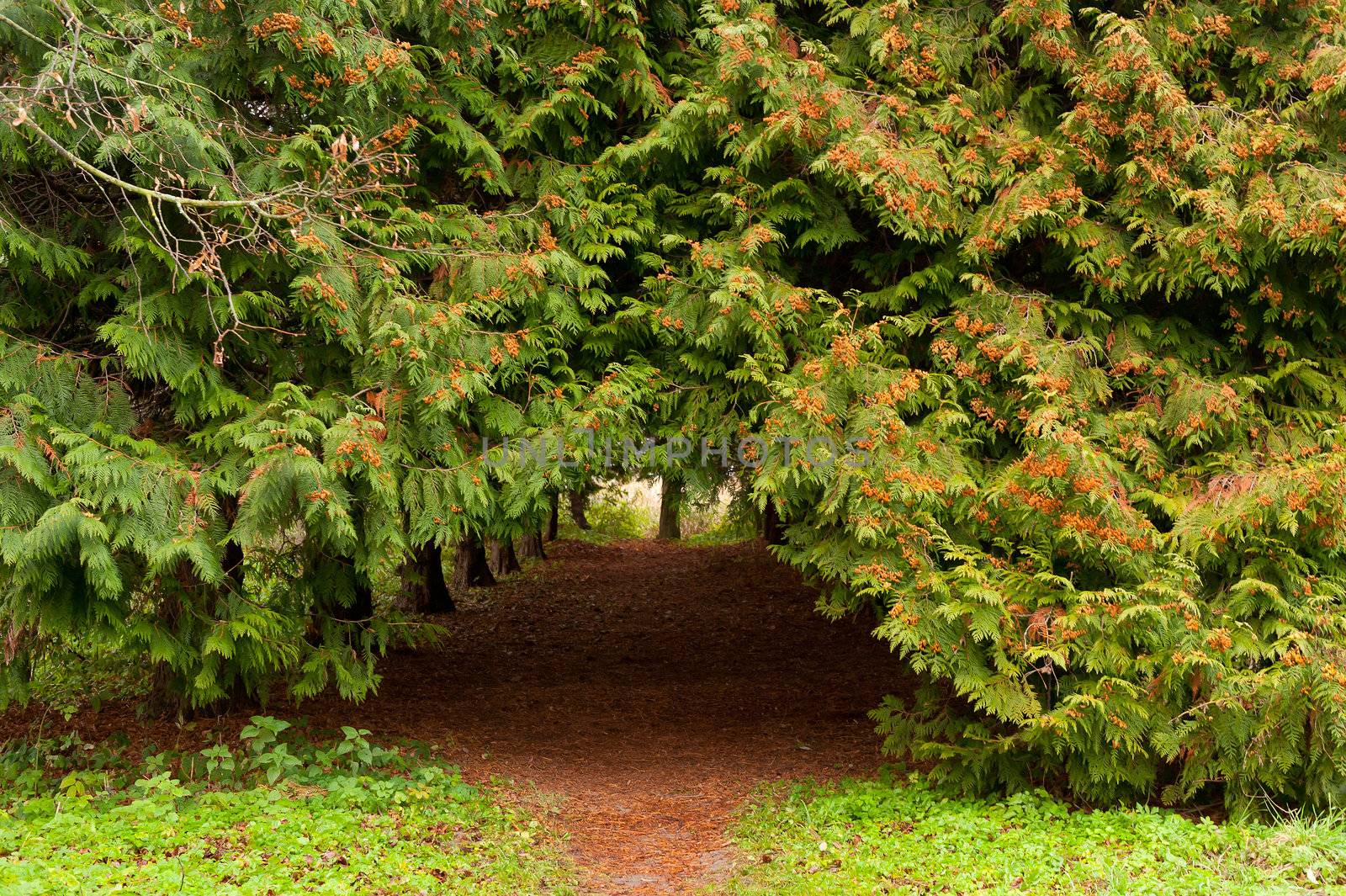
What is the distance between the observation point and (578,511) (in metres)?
18.1

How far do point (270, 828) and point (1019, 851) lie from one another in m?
4.24

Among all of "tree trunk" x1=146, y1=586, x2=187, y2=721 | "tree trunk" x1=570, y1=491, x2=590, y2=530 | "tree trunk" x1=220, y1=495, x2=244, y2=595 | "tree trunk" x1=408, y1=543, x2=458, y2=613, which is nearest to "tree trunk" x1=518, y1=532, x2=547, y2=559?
"tree trunk" x1=570, y1=491, x2=590, y2=530

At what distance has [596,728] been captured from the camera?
8.85 meters

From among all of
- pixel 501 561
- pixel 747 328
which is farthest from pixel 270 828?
pixel 501 561

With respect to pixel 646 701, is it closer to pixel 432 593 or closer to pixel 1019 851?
pixel 432 593

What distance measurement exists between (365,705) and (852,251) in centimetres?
583

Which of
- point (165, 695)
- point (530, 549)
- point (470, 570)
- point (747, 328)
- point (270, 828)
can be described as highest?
point (747, 328)

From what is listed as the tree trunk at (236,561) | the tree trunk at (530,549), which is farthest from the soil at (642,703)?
the tree trunk at (236,561)

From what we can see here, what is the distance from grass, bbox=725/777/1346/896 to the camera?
493 cm

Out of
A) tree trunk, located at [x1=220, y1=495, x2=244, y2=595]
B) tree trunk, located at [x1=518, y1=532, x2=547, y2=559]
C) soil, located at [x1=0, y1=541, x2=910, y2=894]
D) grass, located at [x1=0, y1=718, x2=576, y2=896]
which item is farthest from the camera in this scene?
tree trunk, located at [x1=518, y1=532, x2=547, y2=559]

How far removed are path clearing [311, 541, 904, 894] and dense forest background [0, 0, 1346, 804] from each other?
148cm

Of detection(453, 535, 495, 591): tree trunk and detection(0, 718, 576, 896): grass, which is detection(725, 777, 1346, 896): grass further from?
detection(453, 535, 495, 591): tree trunk

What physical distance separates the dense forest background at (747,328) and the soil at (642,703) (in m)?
1.41

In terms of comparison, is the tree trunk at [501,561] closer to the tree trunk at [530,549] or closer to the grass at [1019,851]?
the tree trunk at [530,549]
